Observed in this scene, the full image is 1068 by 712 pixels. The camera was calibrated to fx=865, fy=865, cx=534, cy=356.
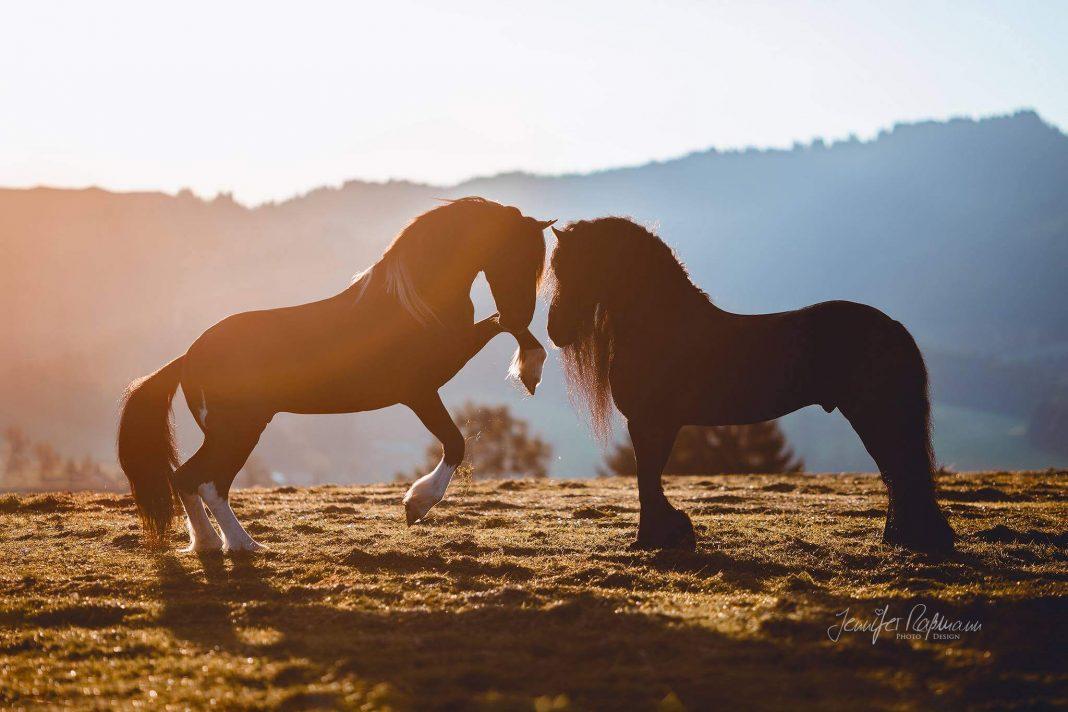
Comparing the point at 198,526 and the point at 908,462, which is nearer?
the point at 908,462

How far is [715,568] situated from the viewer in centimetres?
617

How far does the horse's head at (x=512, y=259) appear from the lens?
7184 mm

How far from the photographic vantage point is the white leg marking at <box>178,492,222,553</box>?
7211 mm

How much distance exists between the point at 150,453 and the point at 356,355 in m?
2.03

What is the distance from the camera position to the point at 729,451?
123 feet

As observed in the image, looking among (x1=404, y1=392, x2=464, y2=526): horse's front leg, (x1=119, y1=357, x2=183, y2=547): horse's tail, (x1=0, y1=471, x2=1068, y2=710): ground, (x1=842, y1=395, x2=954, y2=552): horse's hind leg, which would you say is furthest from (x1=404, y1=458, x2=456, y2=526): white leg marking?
(x1=842, y1=395, x2=954, y2=552): horse's hind leg

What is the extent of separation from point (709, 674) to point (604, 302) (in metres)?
3.75

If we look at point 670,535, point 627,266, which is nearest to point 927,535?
point 670,535

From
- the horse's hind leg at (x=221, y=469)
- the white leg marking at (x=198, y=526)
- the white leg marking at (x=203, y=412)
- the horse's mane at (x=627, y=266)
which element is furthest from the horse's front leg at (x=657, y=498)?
the white leg marking at (x=198, y=526)

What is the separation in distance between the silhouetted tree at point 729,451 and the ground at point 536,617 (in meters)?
28.5

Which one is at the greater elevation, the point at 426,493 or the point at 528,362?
the point at 528,362

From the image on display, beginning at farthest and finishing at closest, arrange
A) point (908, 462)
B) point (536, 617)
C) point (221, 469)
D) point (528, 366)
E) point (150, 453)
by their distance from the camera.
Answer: point (528, 366)
point (150, 453)
point (221, 469)
point (908, 462)
point (536, 617)

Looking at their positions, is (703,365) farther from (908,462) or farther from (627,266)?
(908,462)

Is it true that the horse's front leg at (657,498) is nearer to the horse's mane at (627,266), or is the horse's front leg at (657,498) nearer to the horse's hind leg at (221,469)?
the horse's mane at (627,266)
